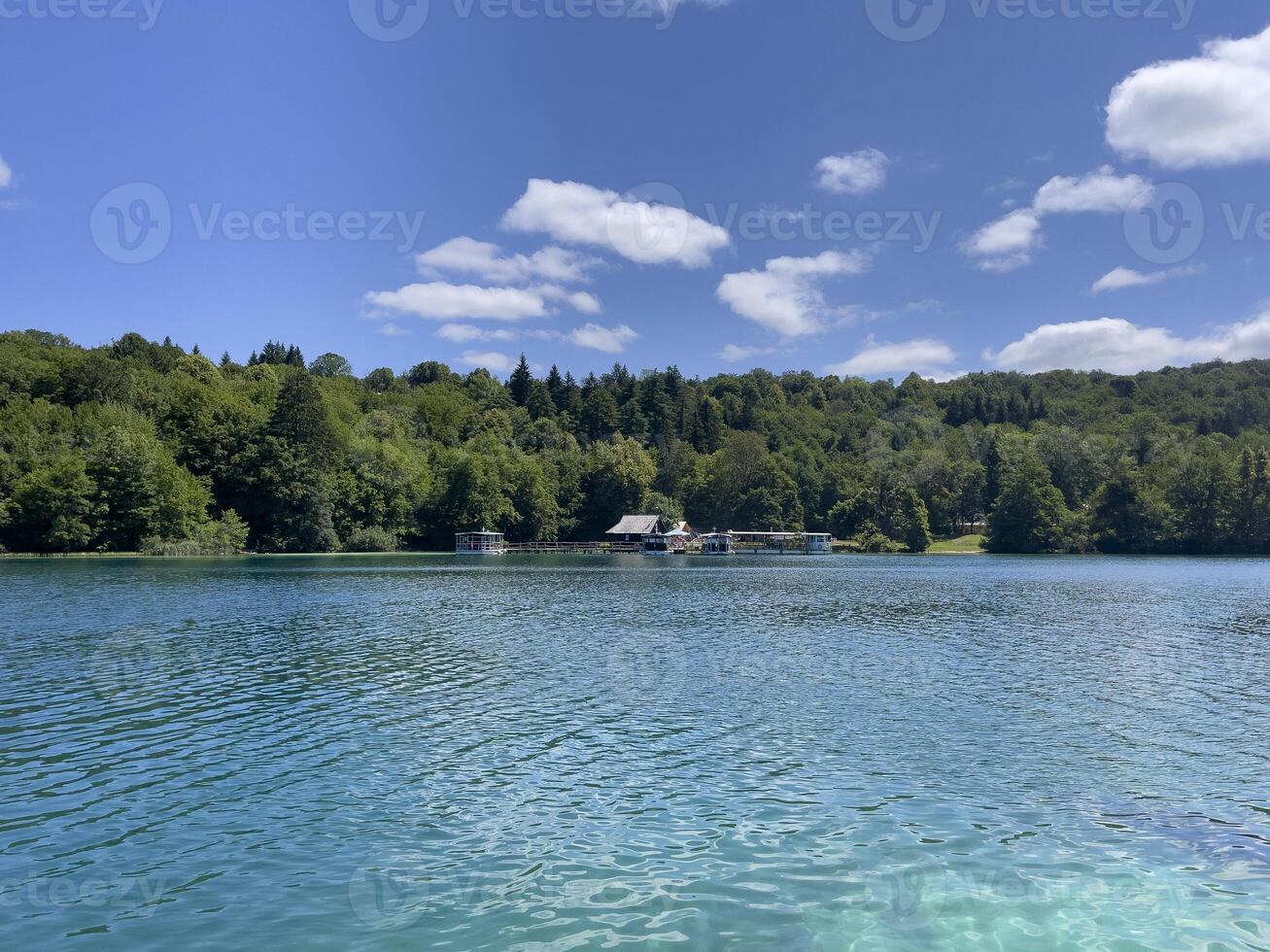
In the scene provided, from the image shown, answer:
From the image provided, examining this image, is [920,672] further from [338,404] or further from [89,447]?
[338,404]

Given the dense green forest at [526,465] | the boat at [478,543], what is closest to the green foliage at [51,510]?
the dense green forest at [526,465]

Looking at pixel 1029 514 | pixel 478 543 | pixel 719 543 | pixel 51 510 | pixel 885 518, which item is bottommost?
pixel 719 543

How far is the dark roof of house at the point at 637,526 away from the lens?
147500 mm

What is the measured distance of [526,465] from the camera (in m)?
145

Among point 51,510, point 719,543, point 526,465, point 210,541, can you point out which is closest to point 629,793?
point 51,510

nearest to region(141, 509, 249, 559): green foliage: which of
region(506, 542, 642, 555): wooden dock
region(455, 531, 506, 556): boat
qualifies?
region(455, 531, 506, 556): boat

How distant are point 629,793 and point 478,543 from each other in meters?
120

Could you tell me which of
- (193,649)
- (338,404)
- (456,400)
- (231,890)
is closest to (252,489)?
(338,404)

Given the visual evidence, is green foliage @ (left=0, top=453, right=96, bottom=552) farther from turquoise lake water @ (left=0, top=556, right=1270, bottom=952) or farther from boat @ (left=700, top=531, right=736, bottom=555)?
boat @ (left=700, top=531, right=736, bottom=555)

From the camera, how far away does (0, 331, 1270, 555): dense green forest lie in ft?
325

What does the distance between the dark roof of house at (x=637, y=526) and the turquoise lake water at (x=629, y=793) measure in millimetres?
115215

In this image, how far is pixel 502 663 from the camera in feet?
87.9

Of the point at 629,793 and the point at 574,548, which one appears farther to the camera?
the point at 574,548

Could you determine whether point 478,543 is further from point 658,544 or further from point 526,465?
point 658,544
